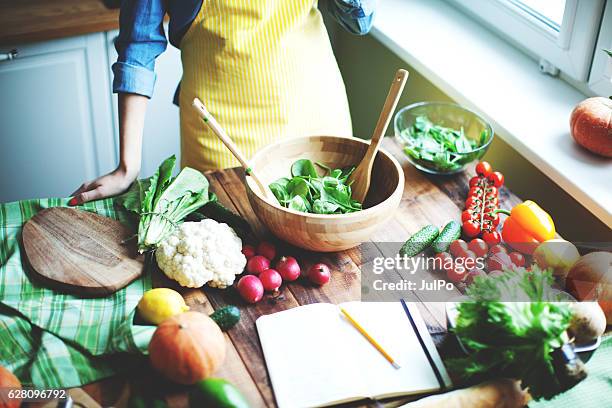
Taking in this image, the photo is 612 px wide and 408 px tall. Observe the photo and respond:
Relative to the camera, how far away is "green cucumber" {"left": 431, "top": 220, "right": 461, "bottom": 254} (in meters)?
1.32

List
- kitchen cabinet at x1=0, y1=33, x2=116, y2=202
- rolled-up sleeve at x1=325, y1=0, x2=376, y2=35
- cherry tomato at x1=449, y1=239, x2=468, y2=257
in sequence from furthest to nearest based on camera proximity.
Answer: kitchen cabinet at x1=0, y1=33, x2=116, y2=202, rolled-up sleeve at x1=325, y1=0, x2=376, y2=35, cherry tomato at x1=449, y1=239, x2=468, y2=257

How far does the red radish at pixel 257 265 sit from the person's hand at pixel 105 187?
0.41 metres

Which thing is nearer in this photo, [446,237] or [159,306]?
[159,306]

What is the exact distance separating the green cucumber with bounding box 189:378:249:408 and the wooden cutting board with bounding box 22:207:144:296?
0.31 meters

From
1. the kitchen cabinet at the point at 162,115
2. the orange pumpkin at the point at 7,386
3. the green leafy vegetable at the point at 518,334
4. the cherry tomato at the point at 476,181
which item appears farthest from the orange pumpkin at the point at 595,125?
the kitchen cabinet at the point at 162,115

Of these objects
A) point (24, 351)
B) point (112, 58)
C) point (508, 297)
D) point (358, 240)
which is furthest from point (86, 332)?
point (112, 58)

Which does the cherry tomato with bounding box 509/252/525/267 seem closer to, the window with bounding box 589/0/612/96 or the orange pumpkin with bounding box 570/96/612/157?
the orange pumpkin with bounding box 570/96/612/157

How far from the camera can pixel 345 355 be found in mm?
1109

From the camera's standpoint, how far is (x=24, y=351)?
112cm

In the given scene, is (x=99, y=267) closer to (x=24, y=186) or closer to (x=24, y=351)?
(x=24, y=351)

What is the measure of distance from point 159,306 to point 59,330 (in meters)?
0.17

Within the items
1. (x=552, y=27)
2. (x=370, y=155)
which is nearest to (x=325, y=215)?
(x=370, y=155)

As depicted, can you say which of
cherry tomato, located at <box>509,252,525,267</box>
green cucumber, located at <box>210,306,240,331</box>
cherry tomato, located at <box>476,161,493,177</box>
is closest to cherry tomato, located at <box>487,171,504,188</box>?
cherry tomato, located at <box>476,161,493,177</box>

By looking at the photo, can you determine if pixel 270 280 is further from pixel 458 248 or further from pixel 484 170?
pixel 484 170
